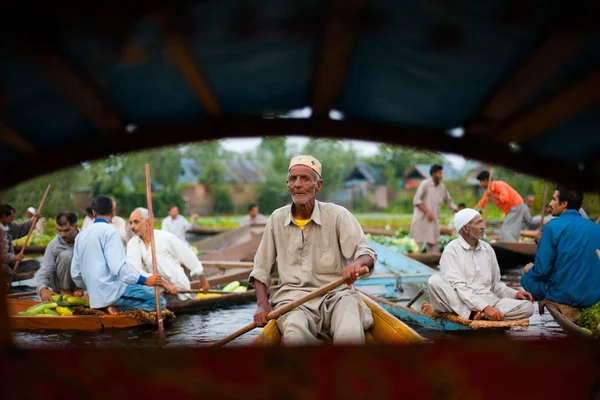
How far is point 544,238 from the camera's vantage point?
529 cm

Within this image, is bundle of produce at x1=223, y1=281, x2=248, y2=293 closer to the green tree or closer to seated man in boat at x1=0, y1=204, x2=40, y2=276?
seated man in boat at x1=0, y1=204, x2=40, y2=276

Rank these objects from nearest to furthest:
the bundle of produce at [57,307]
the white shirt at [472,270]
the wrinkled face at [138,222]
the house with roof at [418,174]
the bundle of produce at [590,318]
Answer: the bundle of produce at [590,318] < the white shirt at [472,270] < the bundle of produce at [57,307] < the wrinkled face at [138,222] < the house with roof at [418,174]

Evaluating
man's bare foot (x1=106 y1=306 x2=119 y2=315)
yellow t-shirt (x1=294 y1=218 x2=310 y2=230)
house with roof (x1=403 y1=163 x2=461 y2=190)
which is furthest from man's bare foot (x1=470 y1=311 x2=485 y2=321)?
house with roof (x1=403 y1=163 x2=461 y2=190)

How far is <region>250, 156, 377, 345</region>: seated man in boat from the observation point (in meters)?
3.77

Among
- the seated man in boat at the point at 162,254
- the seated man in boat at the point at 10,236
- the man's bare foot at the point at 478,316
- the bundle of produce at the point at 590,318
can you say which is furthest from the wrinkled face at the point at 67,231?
the bundle of produce at the point at 590,318

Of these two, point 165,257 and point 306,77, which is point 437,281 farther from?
point 306,77

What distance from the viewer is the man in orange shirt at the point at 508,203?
9.95 m

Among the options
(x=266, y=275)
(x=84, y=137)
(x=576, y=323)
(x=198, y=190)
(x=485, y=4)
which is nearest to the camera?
(x=485, y=4)

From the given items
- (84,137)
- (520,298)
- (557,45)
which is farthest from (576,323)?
(84,137)

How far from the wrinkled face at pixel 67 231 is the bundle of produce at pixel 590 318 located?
5.13 metres

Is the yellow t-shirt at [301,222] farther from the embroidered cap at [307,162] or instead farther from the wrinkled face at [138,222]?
the wrinkled face at [138,222]

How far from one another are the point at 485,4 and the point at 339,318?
2266 mm

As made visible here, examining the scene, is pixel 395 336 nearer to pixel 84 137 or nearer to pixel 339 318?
pixel 339 318

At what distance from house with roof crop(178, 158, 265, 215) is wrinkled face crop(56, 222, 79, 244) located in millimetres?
25176
